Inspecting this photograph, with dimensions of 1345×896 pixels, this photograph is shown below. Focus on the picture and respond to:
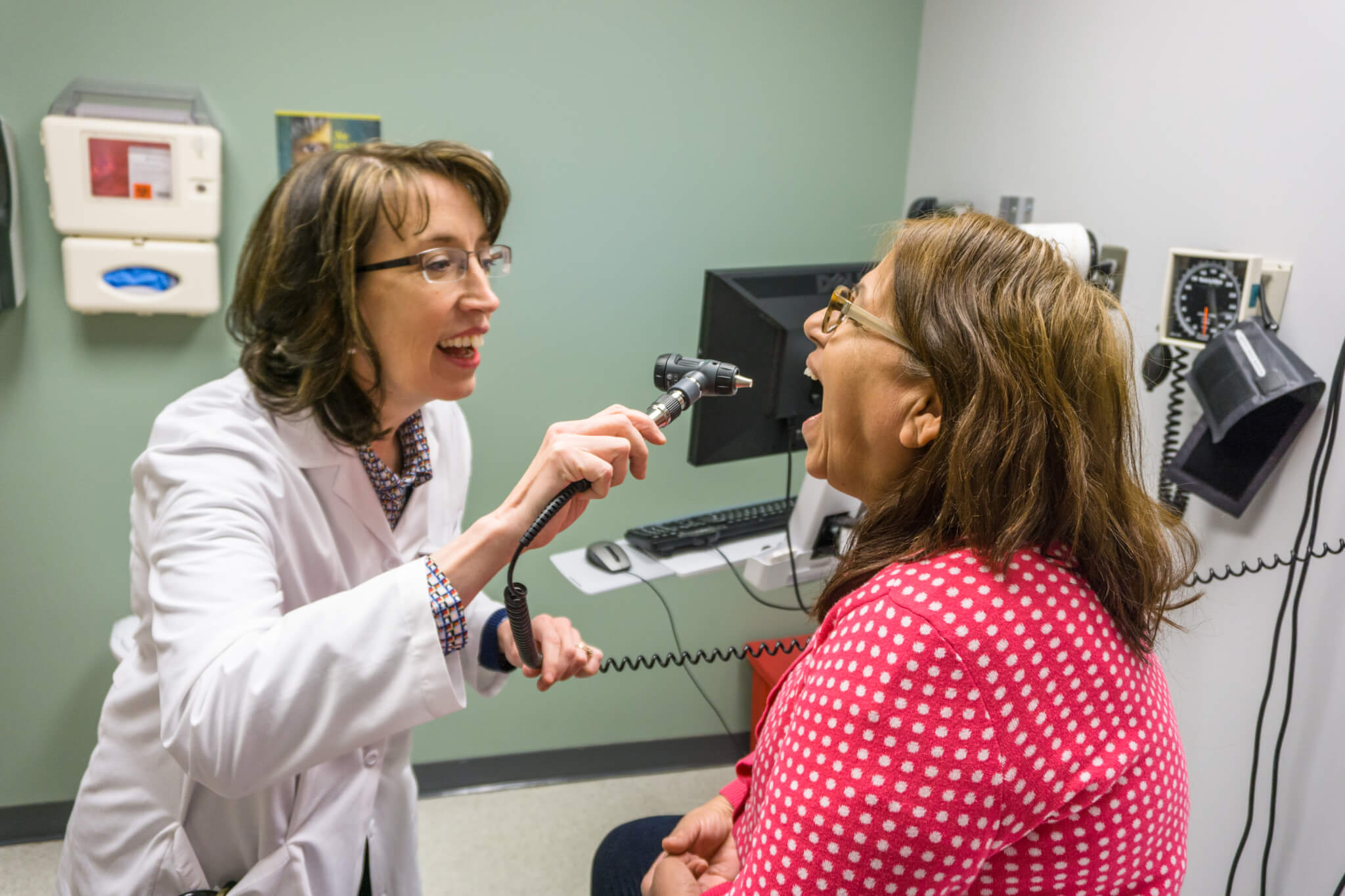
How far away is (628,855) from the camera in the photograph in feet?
4.32

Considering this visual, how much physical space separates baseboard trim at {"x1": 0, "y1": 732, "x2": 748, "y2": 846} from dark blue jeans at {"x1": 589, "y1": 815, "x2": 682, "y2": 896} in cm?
110

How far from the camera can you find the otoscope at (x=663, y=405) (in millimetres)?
979

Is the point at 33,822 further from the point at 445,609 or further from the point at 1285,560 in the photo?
the point at 1285,560

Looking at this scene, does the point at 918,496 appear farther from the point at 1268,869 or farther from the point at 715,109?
the point at 715,109

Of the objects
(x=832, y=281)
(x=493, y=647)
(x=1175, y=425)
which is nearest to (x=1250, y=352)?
(x=1175, y=425)

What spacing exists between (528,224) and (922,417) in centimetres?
144

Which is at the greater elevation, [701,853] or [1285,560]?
[1285,560]

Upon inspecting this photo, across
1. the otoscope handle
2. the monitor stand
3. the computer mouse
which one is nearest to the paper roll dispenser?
the monitor stand

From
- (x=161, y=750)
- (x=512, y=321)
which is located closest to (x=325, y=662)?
(x=161, y=750)

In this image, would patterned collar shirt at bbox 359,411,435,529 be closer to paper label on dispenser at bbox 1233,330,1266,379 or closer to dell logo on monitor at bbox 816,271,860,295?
dell logo on monitor at bbox 816,271,860,295

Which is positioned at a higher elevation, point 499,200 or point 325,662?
point 499,200

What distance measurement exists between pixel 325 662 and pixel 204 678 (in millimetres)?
115

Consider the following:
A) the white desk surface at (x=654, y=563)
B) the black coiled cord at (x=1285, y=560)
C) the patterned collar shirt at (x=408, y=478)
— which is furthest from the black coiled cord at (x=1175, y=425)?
the patterned collar shirt at (x=408, y=478)

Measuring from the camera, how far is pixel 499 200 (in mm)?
1393
